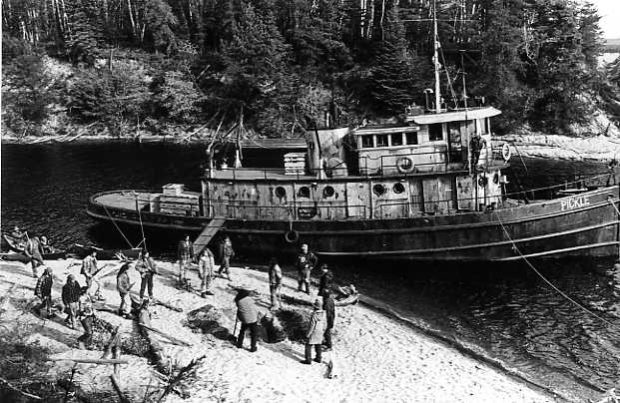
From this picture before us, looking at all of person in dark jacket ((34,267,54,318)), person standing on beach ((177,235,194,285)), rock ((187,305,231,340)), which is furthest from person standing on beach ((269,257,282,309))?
person in dark jacket ((34,267,54,318))

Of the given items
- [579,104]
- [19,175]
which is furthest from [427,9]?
[19,175]

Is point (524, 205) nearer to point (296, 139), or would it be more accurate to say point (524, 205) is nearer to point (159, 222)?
point (159, 222)

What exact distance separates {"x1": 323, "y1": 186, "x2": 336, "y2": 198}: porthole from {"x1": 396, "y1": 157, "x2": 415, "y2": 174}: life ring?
10.3ft

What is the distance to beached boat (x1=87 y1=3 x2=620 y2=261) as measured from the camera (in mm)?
27219

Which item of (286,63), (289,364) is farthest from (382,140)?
(286,63)

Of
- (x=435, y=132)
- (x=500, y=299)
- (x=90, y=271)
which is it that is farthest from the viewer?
(x=435, y=132)

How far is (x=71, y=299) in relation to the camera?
1748 centimetres

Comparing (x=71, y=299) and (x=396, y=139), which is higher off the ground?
(x=396, y=139)

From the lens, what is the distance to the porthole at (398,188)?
92.9 ft

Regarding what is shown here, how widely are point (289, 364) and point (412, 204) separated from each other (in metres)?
13.4

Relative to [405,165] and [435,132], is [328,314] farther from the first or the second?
[435,132]

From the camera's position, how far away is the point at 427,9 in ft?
247

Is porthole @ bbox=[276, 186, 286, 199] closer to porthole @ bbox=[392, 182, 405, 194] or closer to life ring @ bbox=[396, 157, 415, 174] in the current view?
porthole @ bbox=[392, 182, 405, 194]

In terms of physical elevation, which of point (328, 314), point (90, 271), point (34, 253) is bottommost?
point (328, 314)
